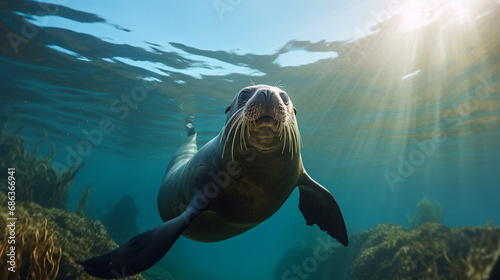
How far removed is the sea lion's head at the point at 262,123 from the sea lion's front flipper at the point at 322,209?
3.48ft

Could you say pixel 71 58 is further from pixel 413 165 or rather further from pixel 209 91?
pixel 413 165

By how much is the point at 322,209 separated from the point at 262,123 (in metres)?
2.04

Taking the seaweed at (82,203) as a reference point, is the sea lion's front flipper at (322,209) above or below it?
above

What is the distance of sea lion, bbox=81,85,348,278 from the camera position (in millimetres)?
1876

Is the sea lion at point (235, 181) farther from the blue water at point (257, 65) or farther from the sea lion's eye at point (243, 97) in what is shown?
the blue water at point (257, 65)

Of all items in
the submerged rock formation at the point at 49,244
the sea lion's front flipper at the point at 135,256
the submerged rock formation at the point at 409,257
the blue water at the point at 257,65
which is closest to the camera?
the sea lion's front flipper at the point at 135,256

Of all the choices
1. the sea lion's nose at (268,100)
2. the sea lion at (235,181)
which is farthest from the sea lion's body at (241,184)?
the sea lion's nose at (268,100)

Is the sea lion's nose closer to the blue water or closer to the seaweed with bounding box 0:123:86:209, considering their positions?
the blue water

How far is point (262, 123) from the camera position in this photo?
1973 mm

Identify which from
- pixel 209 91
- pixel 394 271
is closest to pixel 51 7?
pixel 209 91

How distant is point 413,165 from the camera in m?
35.7

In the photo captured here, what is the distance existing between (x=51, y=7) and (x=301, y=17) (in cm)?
767

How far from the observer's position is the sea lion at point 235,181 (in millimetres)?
1876

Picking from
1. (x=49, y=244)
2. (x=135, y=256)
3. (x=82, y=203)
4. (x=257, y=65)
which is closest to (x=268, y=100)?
(x=135, y=256)
